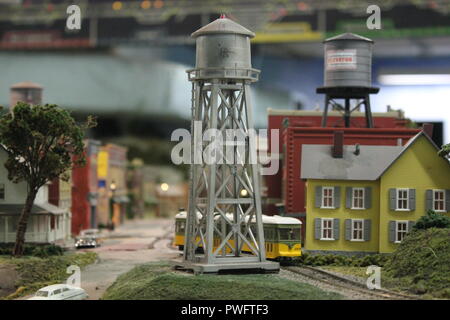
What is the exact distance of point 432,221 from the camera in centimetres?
4828

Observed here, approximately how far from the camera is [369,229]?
52000 mm

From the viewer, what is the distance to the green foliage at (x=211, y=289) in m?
38.6

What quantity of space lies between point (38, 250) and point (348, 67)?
22.2 m

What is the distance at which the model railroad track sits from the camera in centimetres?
3959

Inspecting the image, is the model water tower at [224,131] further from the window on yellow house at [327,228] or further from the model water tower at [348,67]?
the model water tower at [348,67]

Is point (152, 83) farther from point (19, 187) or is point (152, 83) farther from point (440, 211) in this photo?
point (440, 211)

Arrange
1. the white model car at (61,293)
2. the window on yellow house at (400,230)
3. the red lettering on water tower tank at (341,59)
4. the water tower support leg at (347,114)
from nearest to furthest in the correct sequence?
1. the white model car at (61,293)
2. the window on yellow house at (400,230)
3. the red lettering on water tower tank at (341,59)
4. the water tower support leg at (347,114)

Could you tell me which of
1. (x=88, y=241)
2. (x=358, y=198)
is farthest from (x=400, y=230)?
(x=88, y=241)

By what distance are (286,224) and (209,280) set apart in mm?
10316

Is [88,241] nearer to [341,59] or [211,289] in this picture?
[341,59]

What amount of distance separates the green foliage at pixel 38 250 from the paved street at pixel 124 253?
2.48 metres

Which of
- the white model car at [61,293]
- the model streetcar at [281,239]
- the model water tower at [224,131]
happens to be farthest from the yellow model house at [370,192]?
the white model car at [61,293]

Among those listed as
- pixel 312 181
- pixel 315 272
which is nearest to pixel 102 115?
pixel 312 181
